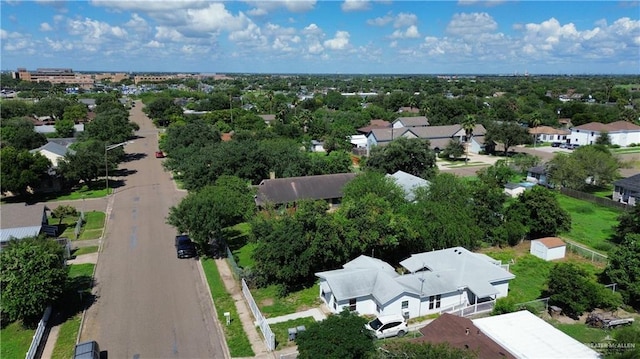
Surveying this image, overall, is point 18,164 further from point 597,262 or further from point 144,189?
point 597,262

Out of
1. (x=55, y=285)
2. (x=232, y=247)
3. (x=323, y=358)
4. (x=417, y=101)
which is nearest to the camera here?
(x=323, y=358)

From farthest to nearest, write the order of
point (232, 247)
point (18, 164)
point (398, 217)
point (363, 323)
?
point (18, 164) < point (232, 247) < point (398, 217) < point (363, 323)

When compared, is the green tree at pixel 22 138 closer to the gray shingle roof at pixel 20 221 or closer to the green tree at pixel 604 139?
the gray shingle roof at pixel 20 221

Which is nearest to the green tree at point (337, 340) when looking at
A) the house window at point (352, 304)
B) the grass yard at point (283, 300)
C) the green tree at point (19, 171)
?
the house window at point (352, 304)

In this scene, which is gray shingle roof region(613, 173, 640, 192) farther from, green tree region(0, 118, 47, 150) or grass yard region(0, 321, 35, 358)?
green tree region(0, 118, 47, 150)

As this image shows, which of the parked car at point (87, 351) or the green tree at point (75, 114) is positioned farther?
the green tree at point (75, 114)

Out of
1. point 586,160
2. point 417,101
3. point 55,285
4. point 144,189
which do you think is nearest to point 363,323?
point 55,285
